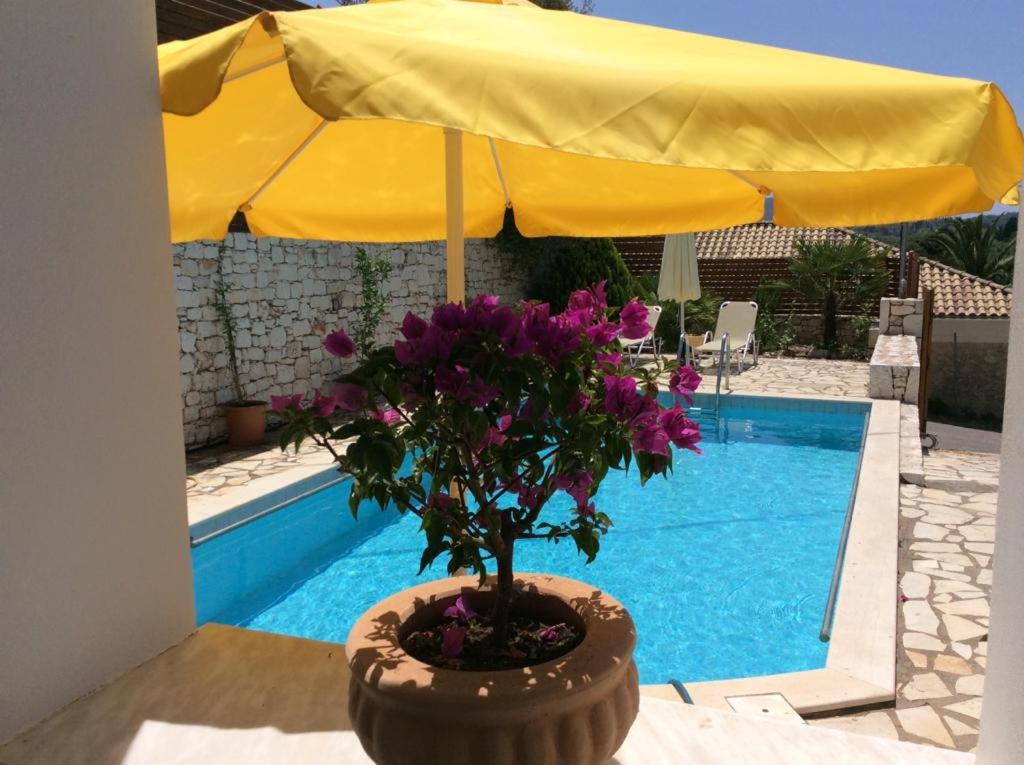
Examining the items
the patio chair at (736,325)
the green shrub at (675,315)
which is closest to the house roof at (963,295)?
the green shrub at (675,315)

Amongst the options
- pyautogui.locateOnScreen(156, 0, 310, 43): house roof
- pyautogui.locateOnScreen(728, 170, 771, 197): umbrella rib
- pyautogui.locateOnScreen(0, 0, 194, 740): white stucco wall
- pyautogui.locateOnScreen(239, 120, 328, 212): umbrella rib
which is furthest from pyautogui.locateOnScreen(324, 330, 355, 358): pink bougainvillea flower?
pyautogui.locateOnScreen(156, 0, 310, 43): house roof

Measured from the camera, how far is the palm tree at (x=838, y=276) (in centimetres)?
1562

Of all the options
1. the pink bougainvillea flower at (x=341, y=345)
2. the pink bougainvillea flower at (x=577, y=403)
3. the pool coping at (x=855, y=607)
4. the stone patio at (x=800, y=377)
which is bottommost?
the pool coping at (x=855, y=607)

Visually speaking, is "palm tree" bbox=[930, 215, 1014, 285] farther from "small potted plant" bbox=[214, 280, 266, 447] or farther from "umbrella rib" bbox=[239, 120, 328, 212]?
"umbrella rib" bbox=[239, 120, 328, 212]

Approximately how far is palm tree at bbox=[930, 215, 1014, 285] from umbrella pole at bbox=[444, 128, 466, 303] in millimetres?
26245

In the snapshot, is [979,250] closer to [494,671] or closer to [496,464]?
[496,464]

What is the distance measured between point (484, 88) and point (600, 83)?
232mm

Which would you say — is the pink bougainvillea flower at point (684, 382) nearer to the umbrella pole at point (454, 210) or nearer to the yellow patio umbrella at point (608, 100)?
the yellow patio umbrella at point (608, 100)

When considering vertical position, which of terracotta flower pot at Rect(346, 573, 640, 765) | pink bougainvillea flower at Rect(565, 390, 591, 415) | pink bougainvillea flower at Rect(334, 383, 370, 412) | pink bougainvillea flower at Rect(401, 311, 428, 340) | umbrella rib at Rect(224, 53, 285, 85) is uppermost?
umbrella rib at Rect(224, 53, 285, 85)

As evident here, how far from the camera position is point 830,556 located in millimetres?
5918

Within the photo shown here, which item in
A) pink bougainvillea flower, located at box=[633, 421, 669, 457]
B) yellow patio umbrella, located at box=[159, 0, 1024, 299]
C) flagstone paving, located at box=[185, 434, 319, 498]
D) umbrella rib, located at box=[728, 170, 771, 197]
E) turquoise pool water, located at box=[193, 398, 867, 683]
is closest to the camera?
yellow patio umbrella, located at box=[159, 0, 1024, 299]

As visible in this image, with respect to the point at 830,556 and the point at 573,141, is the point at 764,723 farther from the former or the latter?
the point at 830,556

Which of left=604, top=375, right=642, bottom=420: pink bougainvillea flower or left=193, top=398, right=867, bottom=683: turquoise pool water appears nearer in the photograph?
left=604, top=375, right=642, bottom=420: pink bougainvillea flower

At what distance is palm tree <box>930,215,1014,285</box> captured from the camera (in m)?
24.8
